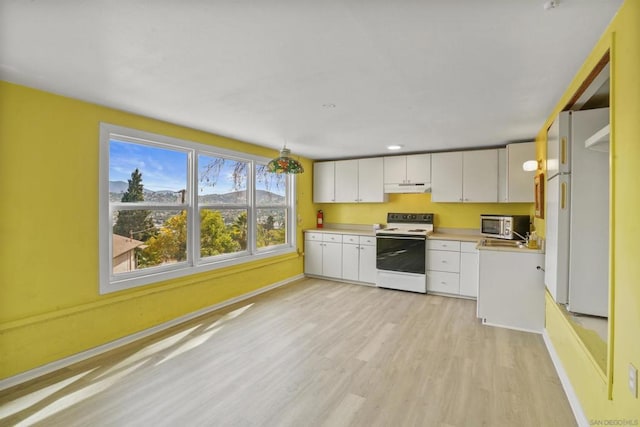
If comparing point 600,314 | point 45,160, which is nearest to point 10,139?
point 45,160

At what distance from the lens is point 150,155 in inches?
130

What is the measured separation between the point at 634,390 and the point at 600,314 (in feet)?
2.90

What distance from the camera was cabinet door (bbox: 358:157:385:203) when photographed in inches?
207

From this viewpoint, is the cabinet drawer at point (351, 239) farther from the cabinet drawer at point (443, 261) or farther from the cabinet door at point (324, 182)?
the cabinet drawer at point (443, 261)

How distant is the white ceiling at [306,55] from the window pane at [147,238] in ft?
3.57

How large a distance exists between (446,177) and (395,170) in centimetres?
82

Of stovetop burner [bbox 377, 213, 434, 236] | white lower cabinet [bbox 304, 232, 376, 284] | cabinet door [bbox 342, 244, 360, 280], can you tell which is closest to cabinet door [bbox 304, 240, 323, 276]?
white lower cabinet [bbox 304, 232, 376, 284]

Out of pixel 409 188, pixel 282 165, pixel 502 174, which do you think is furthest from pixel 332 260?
pixel 502 174

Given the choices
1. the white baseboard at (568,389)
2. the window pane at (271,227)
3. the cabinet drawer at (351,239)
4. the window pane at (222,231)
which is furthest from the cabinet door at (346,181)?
the white baseboard at (568,389)

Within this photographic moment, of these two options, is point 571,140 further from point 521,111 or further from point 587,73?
point 521,111

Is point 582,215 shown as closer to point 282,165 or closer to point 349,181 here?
point 282,165

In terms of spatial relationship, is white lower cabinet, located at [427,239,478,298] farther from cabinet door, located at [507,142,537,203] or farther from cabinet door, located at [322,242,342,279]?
cabinet door, located at [322,242,342,279]

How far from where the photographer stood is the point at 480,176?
175 inches

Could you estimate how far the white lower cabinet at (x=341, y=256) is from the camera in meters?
5.09
